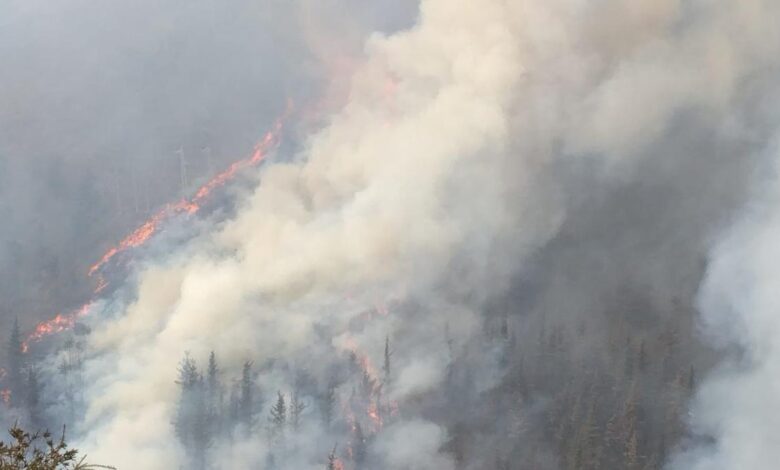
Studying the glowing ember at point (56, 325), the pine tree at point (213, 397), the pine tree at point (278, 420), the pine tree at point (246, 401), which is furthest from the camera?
the glowing ember at point (56, 325)

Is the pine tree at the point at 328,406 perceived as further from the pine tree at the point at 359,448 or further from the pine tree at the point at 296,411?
the pine tree at the point at 359,448

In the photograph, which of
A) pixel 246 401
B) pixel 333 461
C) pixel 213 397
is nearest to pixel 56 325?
pixel 213 397

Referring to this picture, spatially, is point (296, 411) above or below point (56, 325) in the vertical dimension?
below

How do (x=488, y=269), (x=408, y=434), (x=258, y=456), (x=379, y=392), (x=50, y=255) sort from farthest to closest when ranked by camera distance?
1. (x=488, y=269)
2. (x=50, y=255)
3. (x=379, y=392)
4. (x=408, y=434)
5. (x=258, y=456)

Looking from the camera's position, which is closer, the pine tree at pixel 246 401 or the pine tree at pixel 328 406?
the pine tree at pixel 246 401

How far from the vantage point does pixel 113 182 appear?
104188 mm

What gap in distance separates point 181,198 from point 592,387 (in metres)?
63.3

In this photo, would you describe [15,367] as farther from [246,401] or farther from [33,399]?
[246,401]

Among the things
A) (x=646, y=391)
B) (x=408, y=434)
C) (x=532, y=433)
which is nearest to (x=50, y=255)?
(x=408, y=434)

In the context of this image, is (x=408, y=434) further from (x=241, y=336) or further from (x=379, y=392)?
(x=241, y=336)

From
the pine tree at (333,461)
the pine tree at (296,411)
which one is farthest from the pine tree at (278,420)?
the pine tree at (333,461)

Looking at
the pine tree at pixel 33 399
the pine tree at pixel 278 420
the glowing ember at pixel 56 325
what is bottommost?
the pine tree at pixel 278 420

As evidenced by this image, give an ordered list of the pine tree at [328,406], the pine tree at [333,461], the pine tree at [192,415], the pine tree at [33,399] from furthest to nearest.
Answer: the pine tree at [33,399] < the pine tree at [328,406] < the pine tree at [192,415] < the pine tree at [333,461]

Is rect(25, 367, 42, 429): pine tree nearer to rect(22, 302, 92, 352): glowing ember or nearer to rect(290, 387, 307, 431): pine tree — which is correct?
rect(22, 302, 92, 352): glowing ember
